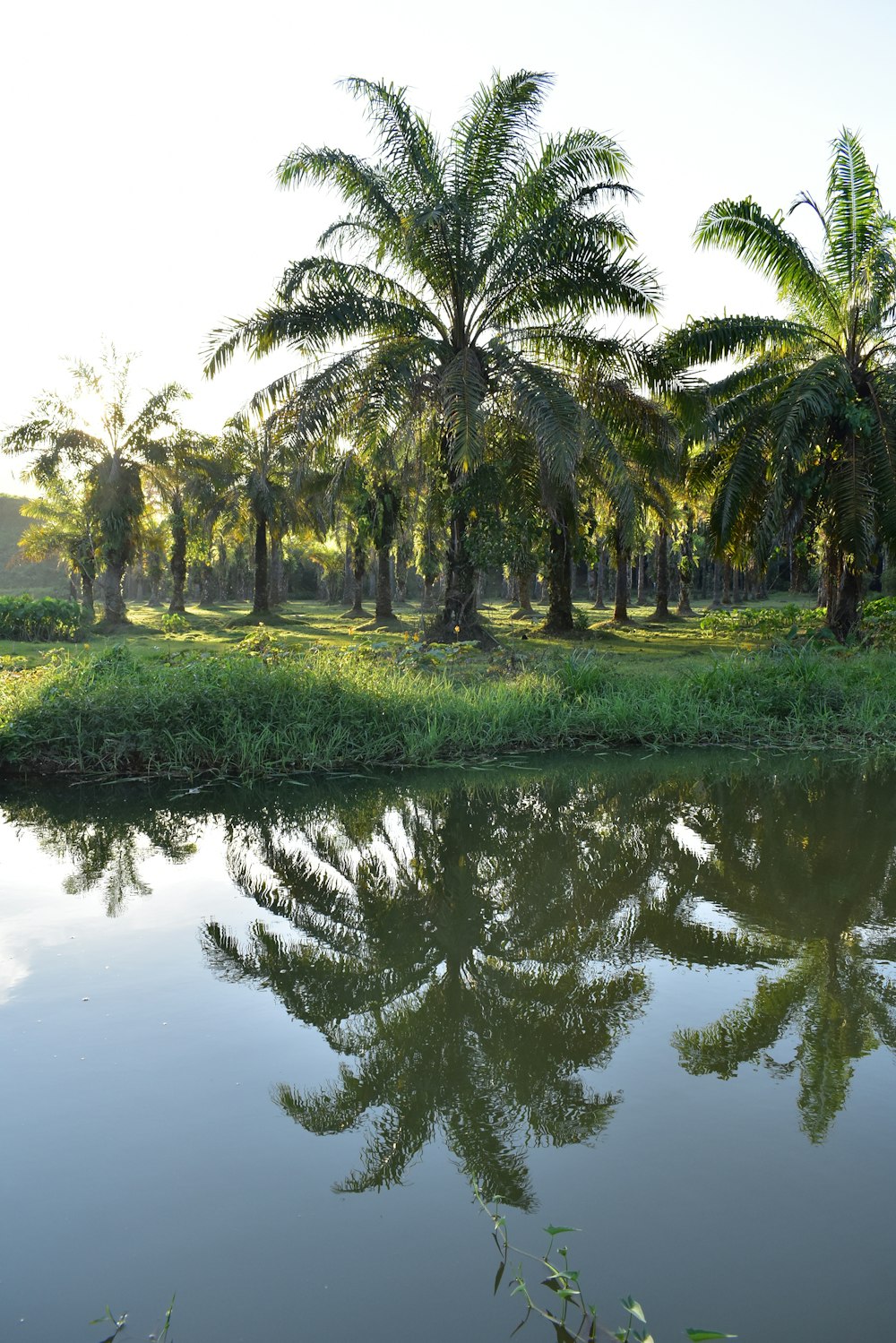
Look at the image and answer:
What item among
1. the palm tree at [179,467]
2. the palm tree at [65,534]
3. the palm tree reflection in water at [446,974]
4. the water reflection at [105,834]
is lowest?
the water reflection at [105,834]

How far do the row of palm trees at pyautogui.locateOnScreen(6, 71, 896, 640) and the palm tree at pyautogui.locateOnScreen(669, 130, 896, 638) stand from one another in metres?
0.04

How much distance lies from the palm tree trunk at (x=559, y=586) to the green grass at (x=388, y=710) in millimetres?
8846

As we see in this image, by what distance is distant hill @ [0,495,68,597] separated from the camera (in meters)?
73.4

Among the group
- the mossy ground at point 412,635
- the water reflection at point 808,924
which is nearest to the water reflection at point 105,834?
the water reflection at point 808,924

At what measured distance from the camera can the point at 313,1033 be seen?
4316 mm

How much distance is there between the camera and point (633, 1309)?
8.01ft

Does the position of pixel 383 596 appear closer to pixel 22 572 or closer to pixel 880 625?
pixel 880 625

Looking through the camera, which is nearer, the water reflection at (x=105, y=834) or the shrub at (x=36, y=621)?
the water reflection at (x=105, y=834)

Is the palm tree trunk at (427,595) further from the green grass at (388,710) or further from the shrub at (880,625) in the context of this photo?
the green grass at (388,710)

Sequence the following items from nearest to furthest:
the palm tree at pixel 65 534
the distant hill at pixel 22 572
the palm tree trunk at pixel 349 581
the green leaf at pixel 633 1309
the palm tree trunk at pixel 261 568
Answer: the green leaf at pixel 633 1309 → the palm tree trunk at pixel 261 568 → the palm tree at pixel 65 534 → the palm tree trunk at pixel 349 581 → the distant hill at pixel 22 572

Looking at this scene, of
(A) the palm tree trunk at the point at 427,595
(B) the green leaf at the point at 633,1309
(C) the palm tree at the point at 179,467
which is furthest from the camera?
(A) the palm tree trunk at the point at 427,595

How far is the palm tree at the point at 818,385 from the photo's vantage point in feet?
53.2

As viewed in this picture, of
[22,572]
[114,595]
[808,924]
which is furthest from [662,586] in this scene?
[22,572]

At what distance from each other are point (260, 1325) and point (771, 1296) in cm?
136
